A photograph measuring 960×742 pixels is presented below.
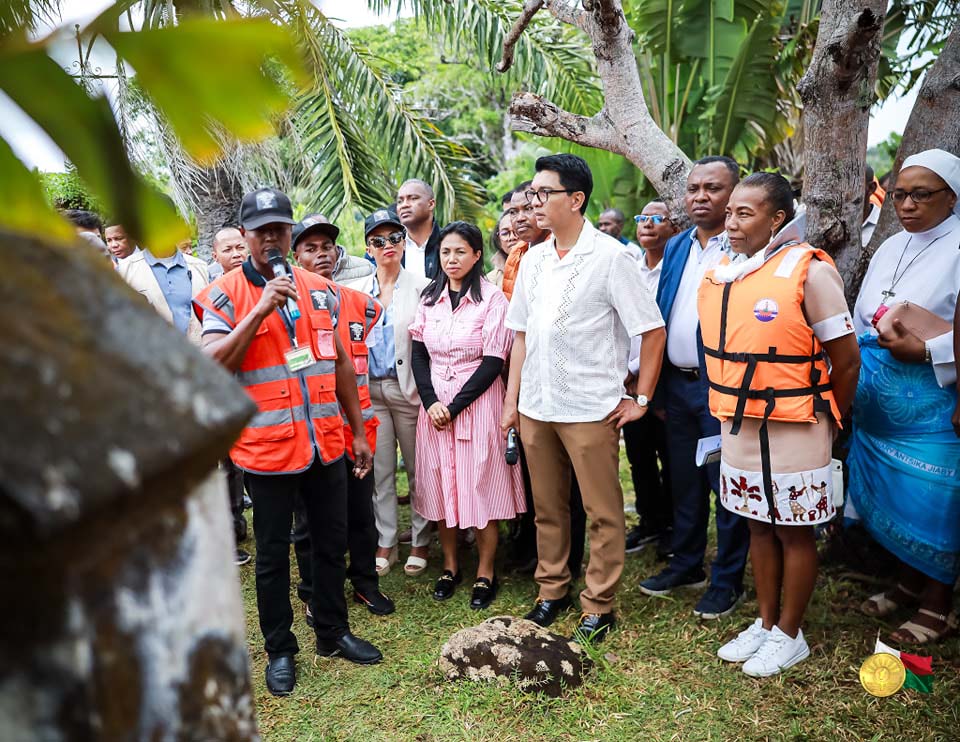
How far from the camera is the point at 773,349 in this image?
114 inches

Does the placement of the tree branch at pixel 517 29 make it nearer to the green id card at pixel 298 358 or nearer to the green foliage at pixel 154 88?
the green id card at pixel 298 358

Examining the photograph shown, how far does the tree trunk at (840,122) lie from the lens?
3.16 metres

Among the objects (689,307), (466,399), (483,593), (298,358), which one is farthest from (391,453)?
(689,307)

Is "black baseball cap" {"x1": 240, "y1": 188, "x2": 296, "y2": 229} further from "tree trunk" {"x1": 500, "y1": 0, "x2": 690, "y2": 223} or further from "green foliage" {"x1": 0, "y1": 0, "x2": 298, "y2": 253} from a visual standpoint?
"green foliage" {"x1": 0, "y1": 0, "x2": 298, "y2": 253}

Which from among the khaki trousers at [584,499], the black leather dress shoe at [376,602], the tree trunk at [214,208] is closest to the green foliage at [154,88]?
the khaki trousers at [584,499]

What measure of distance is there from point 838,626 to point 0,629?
361 cm

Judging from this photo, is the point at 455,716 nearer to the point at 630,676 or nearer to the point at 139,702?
the point at 630,676

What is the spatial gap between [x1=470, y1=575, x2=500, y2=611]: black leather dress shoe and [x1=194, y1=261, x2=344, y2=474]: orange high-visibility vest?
4.17 ft

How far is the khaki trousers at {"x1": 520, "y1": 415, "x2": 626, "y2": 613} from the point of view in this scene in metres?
3.46

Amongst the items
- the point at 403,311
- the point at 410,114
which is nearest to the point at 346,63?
the point at 410,114

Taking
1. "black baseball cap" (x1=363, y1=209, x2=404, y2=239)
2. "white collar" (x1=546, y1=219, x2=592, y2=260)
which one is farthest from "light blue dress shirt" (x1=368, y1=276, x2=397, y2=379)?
"white collar" (x1=546, y1=219, x2=592, y2=260)

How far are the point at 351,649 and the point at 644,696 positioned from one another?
128 centimetres

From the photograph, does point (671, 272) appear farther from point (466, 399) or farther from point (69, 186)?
point (69, 186)

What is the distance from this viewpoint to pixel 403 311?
431 centimetres
